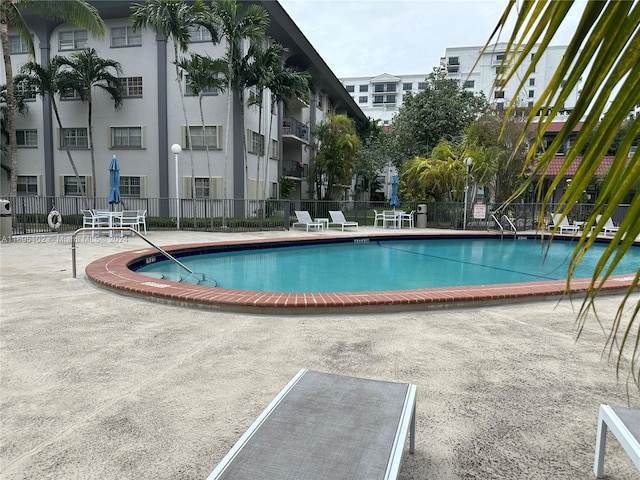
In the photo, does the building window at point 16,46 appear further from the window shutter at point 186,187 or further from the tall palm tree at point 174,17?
the window shutter at point 186,187

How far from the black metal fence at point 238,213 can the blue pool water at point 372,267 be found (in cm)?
416

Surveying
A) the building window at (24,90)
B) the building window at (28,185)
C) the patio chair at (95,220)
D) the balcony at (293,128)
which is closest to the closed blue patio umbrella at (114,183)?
the patio chair at (95,220)

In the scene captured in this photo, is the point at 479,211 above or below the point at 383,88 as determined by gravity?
below

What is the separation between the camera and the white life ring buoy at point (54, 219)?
550 inches

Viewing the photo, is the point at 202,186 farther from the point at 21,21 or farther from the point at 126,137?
the point at 21,21

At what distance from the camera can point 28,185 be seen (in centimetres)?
2092

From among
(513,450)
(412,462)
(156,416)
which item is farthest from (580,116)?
(156,416)

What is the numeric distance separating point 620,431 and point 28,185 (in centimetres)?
2465

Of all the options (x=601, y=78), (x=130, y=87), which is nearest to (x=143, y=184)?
(x=130, y=87)

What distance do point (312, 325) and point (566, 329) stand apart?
251cm

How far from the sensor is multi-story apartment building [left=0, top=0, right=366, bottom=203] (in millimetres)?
18875

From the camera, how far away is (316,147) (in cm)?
2636

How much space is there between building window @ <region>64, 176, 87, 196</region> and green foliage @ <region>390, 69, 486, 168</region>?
18884 millimetres

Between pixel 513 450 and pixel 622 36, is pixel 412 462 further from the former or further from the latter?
pixel 622 36
